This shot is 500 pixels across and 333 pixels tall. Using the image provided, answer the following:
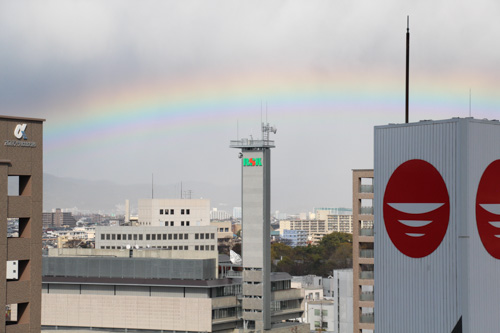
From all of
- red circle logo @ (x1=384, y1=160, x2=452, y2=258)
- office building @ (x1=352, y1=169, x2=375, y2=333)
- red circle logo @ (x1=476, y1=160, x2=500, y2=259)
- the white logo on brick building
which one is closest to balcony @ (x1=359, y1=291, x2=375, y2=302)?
office building @ (x1=352, y1=169, x2=375, y2=333)

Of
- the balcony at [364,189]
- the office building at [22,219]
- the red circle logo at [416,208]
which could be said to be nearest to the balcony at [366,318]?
the balcony at [364,189]

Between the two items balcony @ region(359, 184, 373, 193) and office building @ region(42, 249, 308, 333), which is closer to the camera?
balcony @ region(359, 184, 373, 193)

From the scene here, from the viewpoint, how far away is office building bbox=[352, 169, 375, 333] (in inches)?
4409

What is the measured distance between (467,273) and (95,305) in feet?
373

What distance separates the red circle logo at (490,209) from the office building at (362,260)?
6803cm

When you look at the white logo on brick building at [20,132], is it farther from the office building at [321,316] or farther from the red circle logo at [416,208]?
the office building at [321,316]

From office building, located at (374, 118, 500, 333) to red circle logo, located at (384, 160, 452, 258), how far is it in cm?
4

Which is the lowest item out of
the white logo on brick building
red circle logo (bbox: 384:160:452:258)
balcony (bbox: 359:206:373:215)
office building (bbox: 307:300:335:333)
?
office building (bbox: 307:300:335:333)

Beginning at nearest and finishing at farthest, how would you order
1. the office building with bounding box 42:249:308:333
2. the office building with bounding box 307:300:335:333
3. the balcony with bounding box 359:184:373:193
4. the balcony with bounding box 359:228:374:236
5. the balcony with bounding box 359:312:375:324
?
the balcony with bounding box 359:312:375:324
the balcony with bounding box 359:228:374:236
the balcony with bounding box 359:184:373:193
the office building with bounding box 42:249:308:333
the office building with bounding box 307:300:335:333

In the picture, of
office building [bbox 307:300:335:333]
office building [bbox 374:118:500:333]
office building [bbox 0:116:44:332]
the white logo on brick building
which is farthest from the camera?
office building [bbox 307:300:335:333]

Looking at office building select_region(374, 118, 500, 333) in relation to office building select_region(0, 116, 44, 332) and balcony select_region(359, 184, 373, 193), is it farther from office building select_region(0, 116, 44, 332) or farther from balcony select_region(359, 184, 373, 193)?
balcony select_region(359, 184, 373, 193)

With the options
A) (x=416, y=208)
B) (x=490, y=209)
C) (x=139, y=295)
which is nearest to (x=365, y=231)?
(x=139, y=295)

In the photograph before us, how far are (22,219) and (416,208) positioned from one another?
72.8 feet

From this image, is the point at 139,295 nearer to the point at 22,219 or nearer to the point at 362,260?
the point at 362,260
